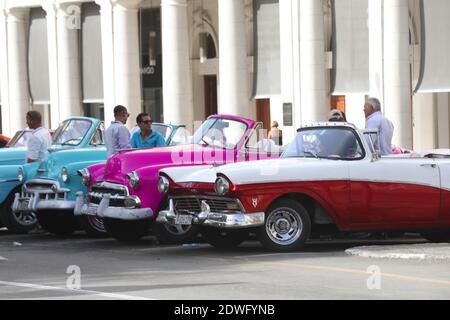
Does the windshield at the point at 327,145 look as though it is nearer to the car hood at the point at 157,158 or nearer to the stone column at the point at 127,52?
the car hood at the point at 157,158

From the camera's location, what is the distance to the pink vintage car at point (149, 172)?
1636cm

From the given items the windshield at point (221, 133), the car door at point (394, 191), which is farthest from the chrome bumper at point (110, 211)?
the car door at point (394, 191)

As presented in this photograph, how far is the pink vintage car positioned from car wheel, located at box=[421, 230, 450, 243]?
227 cm

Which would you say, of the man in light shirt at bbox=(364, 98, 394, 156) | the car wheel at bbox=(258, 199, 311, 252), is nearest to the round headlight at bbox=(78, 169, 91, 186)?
the car wheel at bbox=(258, 199, 311, 252)

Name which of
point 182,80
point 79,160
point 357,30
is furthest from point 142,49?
point 79,160

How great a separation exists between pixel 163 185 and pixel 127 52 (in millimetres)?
23609

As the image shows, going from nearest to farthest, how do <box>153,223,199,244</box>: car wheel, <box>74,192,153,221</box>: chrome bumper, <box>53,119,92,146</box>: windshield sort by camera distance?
1. <box>74,192,153,221</box>: chrome bumper
2. <box>153,223,199,244</box>: car wheel
3. <box>53,119,92,146</box>: windshield

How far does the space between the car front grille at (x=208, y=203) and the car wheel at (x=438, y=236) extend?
106 inches

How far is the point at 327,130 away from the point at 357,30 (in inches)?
662

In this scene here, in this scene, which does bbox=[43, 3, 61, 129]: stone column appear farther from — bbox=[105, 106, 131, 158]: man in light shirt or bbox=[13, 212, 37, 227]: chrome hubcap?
bbox=[105, 106, 131, 158]: man in light shirt

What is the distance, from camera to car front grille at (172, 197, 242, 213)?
14859 millimetres

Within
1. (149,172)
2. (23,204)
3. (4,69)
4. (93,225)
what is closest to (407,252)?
(149,172)
